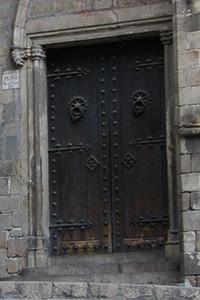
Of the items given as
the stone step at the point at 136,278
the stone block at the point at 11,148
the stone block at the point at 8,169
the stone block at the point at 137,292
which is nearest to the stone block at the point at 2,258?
the stone block at the point at 8,169

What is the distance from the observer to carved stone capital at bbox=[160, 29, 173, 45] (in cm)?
→ 1090

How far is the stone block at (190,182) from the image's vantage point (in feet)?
32.7

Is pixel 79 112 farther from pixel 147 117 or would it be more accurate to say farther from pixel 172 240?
pixel 172 240

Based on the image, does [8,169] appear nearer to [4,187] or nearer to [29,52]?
[4,187]

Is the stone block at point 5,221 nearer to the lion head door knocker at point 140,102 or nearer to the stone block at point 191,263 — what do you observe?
the lion head door knocker at point 140,102

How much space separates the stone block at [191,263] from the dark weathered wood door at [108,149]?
103 cm

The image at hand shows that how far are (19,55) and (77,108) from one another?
0.92 metres

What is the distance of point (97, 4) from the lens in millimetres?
11320

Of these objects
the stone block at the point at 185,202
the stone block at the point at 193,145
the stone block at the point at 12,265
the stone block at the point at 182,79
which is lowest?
the stone block at the point at 12,265

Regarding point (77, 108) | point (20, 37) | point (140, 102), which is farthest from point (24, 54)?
point (140, 102)

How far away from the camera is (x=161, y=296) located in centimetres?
828

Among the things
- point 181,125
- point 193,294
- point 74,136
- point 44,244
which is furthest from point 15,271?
point 193,294

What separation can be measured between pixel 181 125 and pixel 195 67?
0.66m

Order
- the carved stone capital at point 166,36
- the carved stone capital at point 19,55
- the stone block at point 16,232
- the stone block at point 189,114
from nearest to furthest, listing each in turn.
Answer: the stone block at point 189,114 → the carved stone capital at point 166,36 → the stone block at point 16,232 → the carved stone capital at point 19,55
